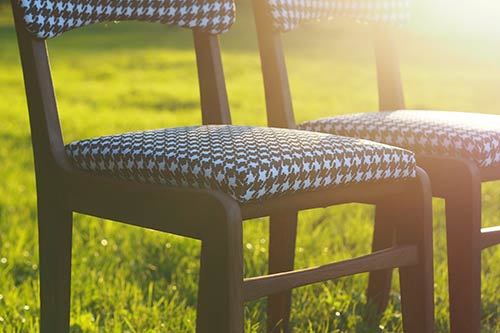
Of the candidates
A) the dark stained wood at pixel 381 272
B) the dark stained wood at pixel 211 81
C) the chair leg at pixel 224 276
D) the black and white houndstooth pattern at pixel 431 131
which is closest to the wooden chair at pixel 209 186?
the chair leg at pixel 224 276

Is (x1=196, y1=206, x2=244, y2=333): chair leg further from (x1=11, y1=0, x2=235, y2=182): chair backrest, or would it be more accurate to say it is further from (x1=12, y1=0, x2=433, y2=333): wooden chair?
(x1=11, y1=0, x2=235, y2=182): chair backrest

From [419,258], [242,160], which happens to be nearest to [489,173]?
[419,258]

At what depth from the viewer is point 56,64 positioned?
12.1 metres

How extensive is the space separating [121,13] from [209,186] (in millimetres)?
661

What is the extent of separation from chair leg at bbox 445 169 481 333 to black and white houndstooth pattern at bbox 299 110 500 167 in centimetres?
7

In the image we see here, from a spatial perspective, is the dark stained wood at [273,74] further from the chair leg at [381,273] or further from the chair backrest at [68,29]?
the chair leg at [381,273]

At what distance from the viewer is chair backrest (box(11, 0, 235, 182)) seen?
1854 mm

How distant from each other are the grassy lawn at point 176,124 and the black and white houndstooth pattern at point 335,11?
46 centimetres

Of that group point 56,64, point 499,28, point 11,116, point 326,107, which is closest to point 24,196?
point 11,116

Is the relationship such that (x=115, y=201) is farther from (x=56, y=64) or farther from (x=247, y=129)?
(x=56, y=64)

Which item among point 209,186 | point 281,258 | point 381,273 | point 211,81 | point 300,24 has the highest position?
point 300,24

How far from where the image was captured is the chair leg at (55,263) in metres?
1.87

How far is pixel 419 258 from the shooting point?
191cm

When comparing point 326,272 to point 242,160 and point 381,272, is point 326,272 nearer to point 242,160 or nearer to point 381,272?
point 242,160
